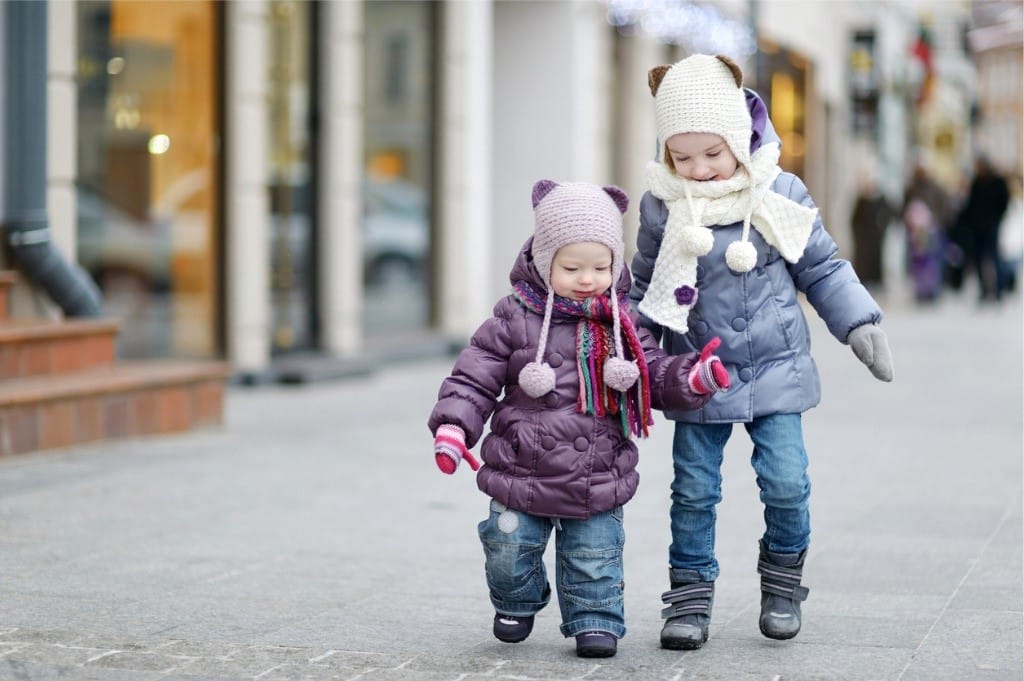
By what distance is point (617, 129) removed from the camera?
65.3ft

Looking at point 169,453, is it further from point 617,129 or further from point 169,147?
point 617,129

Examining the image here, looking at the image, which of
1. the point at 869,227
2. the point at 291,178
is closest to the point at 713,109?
the point at 291,178

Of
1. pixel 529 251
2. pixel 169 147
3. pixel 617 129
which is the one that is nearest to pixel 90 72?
pixel 169 147

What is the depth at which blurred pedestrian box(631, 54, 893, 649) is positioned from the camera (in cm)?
499

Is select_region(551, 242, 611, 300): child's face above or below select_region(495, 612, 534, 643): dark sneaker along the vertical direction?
above

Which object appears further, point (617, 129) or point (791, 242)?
point (617, 129)

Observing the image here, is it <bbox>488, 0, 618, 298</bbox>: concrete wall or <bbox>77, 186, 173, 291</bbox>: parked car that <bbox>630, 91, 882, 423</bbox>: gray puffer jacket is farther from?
<bbox>488, 0, 618, 298</bbox>: concrete wall

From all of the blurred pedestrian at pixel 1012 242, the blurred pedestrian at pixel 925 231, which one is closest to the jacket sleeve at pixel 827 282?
the blurred pedestrian at pixel 1012 242

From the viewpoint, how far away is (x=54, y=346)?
9.16 meters

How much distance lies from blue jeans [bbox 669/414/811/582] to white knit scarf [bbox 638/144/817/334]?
1.13ft

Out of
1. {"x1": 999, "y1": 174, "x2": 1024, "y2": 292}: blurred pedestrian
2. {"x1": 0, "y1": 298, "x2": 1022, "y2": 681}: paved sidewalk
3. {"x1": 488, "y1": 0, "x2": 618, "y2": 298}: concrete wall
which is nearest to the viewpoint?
{"x1": 0, "y1": 298, "x2": 1022, "y2": 681}: paved sidewalk

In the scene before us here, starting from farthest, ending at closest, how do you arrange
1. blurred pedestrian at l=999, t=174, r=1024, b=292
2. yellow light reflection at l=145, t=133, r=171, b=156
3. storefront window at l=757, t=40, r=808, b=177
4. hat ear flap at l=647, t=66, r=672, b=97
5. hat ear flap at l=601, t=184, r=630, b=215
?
storefront window at l=757, t=40, r=808, b=177 < blurred pedestrian at l=999, t=174, r=1024, b=292 < yellow light reflection at l=145, t=133, r=171, b=156 < hat ear flap at l=647, t=66, r=672, b=97 < hat ear flap at l=601, t=184, r=630, b=215

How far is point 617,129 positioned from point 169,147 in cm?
837

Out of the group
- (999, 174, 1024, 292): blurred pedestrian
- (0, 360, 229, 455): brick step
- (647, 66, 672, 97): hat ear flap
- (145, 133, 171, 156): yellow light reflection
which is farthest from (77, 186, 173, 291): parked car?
(999, 174, 1024, 292): blurred pedestrian
